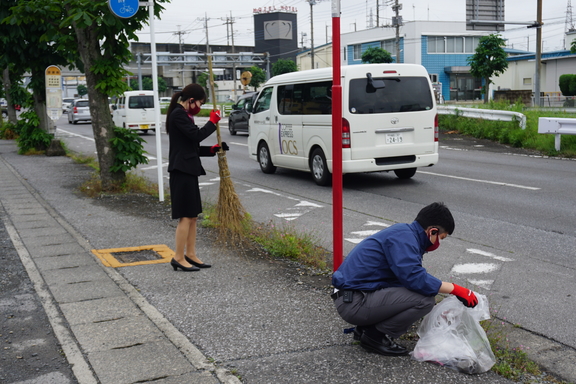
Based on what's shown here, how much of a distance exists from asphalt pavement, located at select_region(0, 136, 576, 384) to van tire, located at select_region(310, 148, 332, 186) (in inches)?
174

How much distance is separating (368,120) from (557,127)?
22.6 ft

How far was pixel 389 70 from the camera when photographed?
10844 mm

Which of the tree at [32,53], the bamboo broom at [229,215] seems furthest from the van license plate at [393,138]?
the tree at [32,53]

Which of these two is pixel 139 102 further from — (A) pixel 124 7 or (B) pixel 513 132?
(A) pixel 124 7

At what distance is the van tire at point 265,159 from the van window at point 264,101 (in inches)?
29.2

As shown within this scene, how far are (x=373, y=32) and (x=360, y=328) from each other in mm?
70380

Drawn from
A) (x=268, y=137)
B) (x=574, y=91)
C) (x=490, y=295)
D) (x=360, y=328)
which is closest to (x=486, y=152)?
(x=268, y=137)

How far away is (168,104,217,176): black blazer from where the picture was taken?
5668 millimetres

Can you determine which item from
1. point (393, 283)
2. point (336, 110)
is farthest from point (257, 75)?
point (393, 283)

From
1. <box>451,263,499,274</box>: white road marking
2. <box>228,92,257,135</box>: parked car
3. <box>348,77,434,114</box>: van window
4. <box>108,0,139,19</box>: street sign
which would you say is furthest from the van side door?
<box>228,92,257,135</box>: parked car


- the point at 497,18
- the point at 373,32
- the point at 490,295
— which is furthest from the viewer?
the point at 373,32

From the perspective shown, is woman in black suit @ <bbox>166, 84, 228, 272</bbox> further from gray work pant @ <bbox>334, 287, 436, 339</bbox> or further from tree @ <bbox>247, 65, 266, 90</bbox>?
tree @ <bbox>247, 65, 266, 90</bbox>

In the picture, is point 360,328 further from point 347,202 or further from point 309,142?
point 309,142

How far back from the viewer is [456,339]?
3748mm
